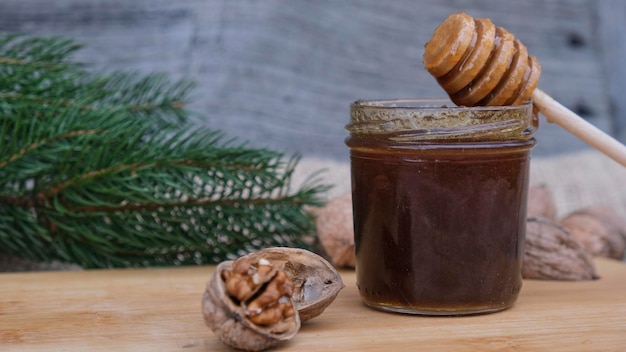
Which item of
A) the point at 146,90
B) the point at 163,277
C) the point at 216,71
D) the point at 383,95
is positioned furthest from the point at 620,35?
the point at 163,277

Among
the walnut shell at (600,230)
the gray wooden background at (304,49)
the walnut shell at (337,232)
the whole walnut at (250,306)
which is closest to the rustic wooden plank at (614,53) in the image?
the gray wooden background at (304,49)

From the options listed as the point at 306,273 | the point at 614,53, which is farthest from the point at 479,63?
the point at 614,53

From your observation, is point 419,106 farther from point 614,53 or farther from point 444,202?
point 614,53

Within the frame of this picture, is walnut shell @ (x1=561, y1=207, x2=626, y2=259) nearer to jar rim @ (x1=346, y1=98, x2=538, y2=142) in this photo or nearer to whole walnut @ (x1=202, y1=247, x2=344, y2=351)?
jar rim @ (x1=346, y1=98, x2=538, y2=142)

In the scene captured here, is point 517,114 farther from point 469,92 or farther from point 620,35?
point 620,35

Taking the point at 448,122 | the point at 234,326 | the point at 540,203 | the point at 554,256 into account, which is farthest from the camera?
the point at 540,203

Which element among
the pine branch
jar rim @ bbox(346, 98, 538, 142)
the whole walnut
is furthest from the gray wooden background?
the whole walnut

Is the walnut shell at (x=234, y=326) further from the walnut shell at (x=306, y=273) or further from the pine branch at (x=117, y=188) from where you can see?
the pine branch at (x=117, y=188)
